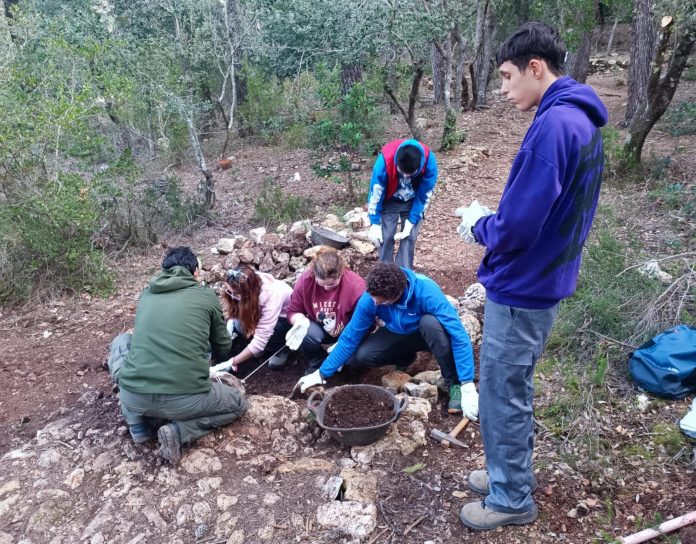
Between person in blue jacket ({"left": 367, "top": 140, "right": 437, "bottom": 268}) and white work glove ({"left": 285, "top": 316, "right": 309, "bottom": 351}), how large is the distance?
3.57 feet

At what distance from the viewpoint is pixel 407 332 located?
323 centimetres

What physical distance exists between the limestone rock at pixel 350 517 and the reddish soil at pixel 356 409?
42 cm

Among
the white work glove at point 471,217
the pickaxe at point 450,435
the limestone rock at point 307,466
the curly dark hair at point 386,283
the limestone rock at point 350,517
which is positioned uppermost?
the white work glove at point 471,217

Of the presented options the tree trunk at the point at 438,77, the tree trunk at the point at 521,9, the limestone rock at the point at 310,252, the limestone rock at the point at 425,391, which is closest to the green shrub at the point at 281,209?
the limestone rock at the point at 310,252

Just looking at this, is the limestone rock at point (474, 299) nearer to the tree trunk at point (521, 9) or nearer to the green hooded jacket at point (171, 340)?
the green hooded jacket at point (171, 340)

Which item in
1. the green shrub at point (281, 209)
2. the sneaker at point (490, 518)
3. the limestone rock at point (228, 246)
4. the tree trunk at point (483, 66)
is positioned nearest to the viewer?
the sneaker at point (490, 518)

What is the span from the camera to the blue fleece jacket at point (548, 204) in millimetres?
1565

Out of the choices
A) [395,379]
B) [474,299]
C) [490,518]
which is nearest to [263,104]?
[474,299]

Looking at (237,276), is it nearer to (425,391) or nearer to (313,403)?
(313,403)

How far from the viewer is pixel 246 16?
7758mm

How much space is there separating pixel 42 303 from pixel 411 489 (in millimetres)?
4029

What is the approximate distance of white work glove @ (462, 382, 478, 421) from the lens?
2.78m

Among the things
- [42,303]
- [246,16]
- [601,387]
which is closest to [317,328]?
[601,387]

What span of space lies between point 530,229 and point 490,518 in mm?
1217
